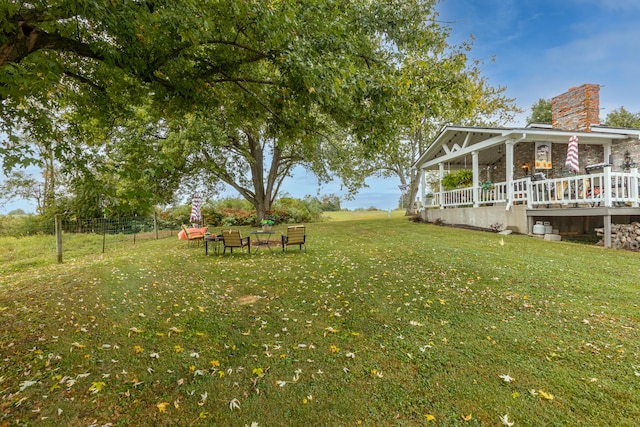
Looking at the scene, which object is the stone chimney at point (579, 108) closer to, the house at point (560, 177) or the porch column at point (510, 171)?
the house at point (560, 177)

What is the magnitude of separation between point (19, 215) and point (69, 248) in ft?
24.9

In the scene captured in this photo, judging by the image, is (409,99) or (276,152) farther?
(276,152)

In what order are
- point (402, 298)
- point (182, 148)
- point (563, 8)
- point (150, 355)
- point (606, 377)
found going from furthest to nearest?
point (182, 148) < point (563, 8) < point (402, 298) < point (150, 355) < point (606, 377)

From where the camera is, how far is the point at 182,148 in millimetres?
14875

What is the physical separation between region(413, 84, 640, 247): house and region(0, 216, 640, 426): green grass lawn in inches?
172

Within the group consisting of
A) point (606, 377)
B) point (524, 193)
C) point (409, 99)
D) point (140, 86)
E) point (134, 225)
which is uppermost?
point (140, 86)

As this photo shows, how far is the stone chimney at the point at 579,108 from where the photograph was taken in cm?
1244

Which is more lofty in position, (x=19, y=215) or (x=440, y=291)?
(x=19, y=215)

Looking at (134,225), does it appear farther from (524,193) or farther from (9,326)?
(524,193)

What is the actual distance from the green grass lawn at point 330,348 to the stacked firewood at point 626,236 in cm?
325

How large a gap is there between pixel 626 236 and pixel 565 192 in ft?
8.95

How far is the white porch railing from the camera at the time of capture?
955 centimetres

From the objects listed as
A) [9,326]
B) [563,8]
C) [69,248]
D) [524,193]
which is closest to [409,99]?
[9,326]

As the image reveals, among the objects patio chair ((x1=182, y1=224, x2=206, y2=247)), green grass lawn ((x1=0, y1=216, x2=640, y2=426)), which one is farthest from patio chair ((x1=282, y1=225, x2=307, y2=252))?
patio chair ((x1=182, y1=224, x2=206, y2=247))
